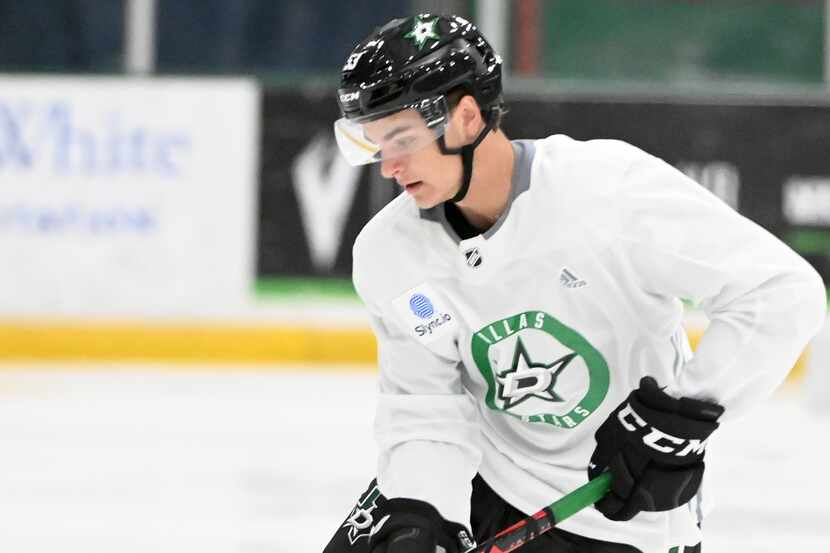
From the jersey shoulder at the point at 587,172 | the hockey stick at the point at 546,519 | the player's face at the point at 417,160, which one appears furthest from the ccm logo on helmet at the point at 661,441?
the player's face at the point at 417,160

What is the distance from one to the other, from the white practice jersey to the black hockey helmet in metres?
0.12

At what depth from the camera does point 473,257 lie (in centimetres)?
228

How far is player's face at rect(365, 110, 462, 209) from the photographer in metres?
2.21

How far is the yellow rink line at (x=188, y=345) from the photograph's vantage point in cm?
621

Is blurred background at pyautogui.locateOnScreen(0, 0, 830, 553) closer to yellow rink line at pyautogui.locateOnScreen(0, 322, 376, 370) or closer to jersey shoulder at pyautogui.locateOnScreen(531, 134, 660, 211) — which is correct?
yellow rink line at pyautogui.locateOnScreen(0, 322, 376, 370)

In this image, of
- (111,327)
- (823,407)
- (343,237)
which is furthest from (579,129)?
(111,327)

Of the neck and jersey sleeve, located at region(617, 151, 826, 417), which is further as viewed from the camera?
the neck

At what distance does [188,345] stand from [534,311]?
410 cm

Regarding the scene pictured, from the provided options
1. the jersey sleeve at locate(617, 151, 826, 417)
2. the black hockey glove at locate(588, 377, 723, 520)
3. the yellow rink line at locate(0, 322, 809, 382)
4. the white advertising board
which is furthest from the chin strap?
the white advertising board

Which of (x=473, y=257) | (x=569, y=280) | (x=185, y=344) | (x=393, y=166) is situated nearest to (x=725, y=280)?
(x=569, y=280)

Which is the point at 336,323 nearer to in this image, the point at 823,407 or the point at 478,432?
the point at 823,407

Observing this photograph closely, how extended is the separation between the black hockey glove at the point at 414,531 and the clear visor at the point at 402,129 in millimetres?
502

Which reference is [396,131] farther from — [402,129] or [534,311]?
[534,311]

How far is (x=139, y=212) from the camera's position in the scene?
20.4 feet
